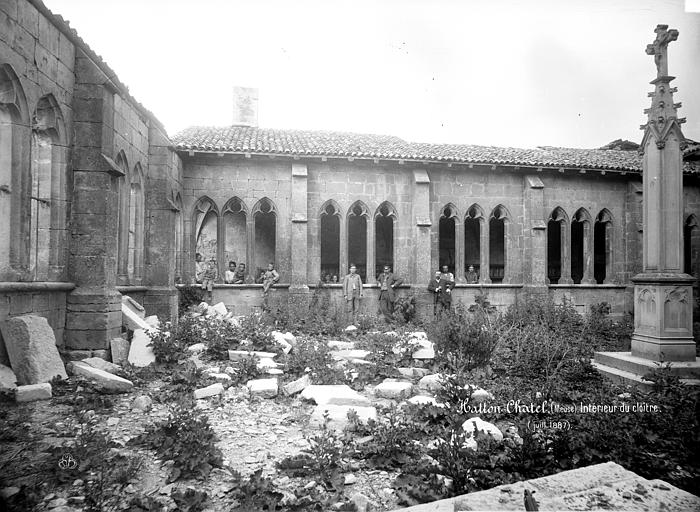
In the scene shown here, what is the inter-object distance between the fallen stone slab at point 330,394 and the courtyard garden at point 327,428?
0.02m

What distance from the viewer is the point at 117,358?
6.96 m

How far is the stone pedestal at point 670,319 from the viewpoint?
6754 millimetres

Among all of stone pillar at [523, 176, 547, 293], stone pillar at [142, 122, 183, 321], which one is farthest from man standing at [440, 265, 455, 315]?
stone pillar at [142, 122, 183, 321]

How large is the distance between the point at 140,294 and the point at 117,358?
11.3 ft

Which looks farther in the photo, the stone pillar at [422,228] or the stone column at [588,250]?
the stone column at [588,250]

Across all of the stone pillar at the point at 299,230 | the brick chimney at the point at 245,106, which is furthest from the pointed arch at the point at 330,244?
the stone pillar at the point at 299,230

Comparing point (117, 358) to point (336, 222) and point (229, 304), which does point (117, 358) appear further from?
point (336, 222)

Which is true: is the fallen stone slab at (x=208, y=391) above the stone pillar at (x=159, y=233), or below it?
below

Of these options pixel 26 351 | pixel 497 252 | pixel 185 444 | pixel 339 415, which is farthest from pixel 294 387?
pixel 497 252

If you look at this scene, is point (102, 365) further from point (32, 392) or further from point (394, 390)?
point (394, 390)

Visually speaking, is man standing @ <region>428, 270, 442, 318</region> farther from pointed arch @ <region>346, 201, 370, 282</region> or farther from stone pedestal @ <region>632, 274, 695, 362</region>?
stone pedestal @ <region>632, 274, 695, 362</region>

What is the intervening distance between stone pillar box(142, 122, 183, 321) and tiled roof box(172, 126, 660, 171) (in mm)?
1678

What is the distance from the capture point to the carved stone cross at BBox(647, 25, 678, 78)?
22.8 feet

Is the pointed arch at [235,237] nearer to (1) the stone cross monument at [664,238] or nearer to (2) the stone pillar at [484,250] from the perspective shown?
(2) the stone pillar at [484,250]
